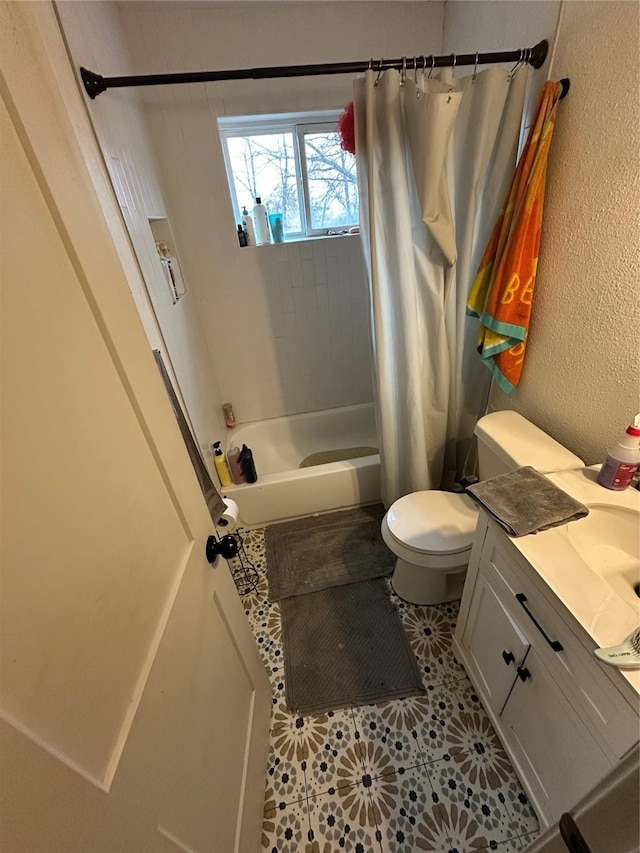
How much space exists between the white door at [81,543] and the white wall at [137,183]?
79 centimetres

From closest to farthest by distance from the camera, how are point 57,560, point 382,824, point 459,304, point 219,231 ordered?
Answer: 1. point 57,560
2. point 382,824
3. point 459,304
4. point 219,231

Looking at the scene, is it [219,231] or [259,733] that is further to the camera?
[219,231]

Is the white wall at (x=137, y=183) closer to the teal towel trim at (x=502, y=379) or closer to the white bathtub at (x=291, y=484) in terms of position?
the white bathtub at (x=291, y=484)

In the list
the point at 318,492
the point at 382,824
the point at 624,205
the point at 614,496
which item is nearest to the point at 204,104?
the point at 624,205

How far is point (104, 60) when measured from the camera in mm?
1293

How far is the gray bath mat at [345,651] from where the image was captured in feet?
4.34

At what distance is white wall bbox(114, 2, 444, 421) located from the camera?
5.21ft

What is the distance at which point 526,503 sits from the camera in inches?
35.2

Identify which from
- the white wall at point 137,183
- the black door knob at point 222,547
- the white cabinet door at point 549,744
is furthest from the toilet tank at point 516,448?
the white wall at point 137,183

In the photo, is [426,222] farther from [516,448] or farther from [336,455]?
[336,455]

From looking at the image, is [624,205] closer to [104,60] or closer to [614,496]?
[614,496]

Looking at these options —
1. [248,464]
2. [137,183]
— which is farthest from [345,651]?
[137,183]

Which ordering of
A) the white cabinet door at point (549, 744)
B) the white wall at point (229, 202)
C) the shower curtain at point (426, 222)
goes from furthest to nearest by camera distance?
the white wall at point (229, 202)
the shower curtain at point (426, 222)
the white cabinet door at point (549, 744)

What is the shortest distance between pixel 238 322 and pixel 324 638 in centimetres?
175
